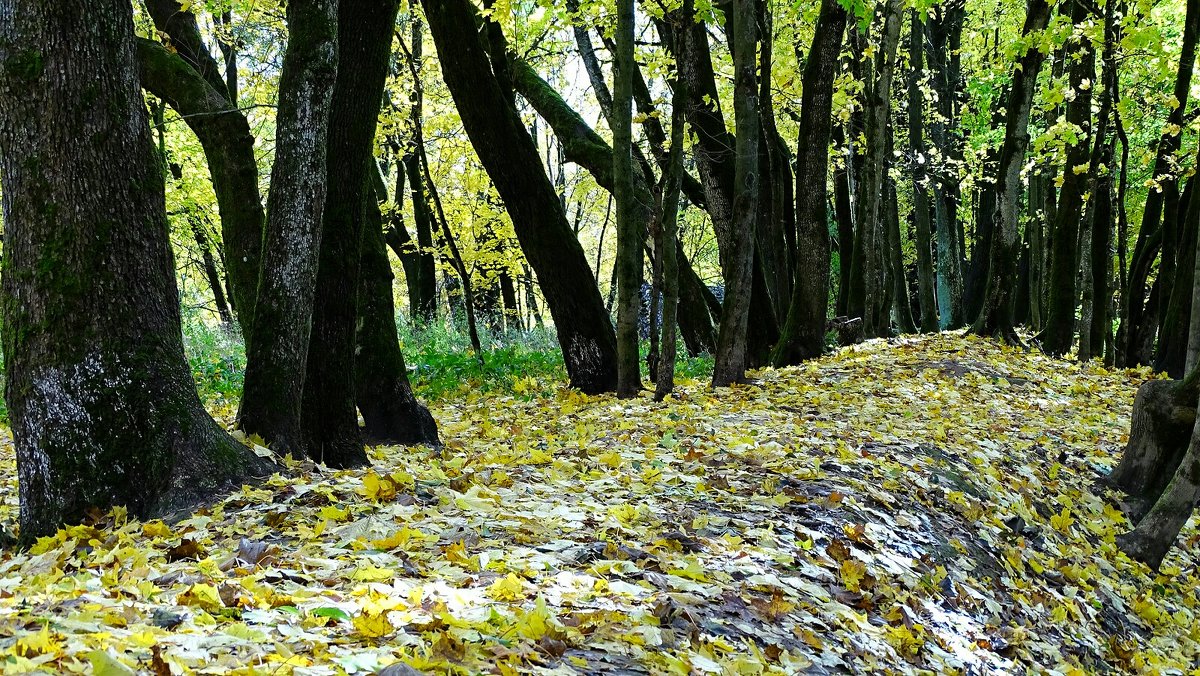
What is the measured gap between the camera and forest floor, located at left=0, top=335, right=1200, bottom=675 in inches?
98.1

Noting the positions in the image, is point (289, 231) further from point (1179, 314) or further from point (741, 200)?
point (1179, 314)

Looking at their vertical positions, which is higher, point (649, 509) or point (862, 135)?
point (862, 135)

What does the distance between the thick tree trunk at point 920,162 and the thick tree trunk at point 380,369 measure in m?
12.3

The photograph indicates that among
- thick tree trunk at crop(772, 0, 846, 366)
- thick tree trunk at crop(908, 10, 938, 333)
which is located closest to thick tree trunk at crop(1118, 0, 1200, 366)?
thick tree trunk at crop(908, 10, 938, 333)

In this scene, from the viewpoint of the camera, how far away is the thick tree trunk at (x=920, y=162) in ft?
55.9

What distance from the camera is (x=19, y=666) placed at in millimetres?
1925

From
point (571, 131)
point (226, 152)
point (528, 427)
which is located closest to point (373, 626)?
point (528, 427)

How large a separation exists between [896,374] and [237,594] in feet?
28.8

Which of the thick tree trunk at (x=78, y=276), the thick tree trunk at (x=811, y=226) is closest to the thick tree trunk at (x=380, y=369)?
the thick tree trunk at (x=78, y=276)

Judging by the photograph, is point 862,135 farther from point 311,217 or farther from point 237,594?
point 237,594

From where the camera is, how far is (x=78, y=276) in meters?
3.72

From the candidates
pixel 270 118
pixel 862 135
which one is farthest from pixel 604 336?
pixel 270 118

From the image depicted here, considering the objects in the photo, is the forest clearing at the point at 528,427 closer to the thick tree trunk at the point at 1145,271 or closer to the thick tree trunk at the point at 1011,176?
the thick tree trunk at the point at 1011,176

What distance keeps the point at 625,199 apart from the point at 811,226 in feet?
11.6
